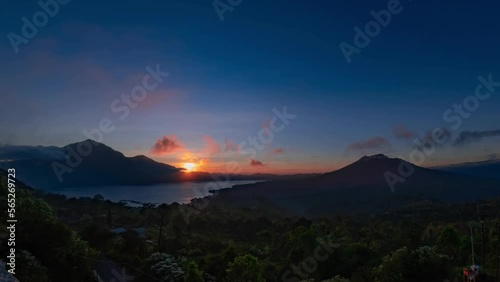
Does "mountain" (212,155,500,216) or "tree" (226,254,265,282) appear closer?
"tree" (226,254,265,282)

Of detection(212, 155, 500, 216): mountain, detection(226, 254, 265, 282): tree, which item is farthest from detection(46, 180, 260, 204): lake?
detection(226, 254, 265, 282): tree

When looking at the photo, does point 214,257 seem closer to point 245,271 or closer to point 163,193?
point 245,271

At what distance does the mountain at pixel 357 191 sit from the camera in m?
127

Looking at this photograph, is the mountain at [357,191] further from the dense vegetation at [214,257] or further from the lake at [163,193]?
the dense vegetation at [214,257]

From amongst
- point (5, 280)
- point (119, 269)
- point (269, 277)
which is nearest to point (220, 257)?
point (269, 277)

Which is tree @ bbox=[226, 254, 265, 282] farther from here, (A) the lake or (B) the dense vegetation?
(A) the lake

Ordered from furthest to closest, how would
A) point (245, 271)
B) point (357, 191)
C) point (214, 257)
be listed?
point (357, 191), point (214, 257), point (245, 271)

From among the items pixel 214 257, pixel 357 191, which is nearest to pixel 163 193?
pixel 357 191

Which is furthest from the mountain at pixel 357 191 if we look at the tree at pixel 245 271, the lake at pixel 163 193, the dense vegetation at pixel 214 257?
the tree at pixel 245 271

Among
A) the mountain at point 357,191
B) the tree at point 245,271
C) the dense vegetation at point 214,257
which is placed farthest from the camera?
the mountain at point 357,191

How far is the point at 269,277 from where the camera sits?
25031mm

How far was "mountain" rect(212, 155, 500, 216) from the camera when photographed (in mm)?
126625

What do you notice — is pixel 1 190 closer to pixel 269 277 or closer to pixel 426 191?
pixel 269 277

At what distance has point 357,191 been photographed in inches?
5640
